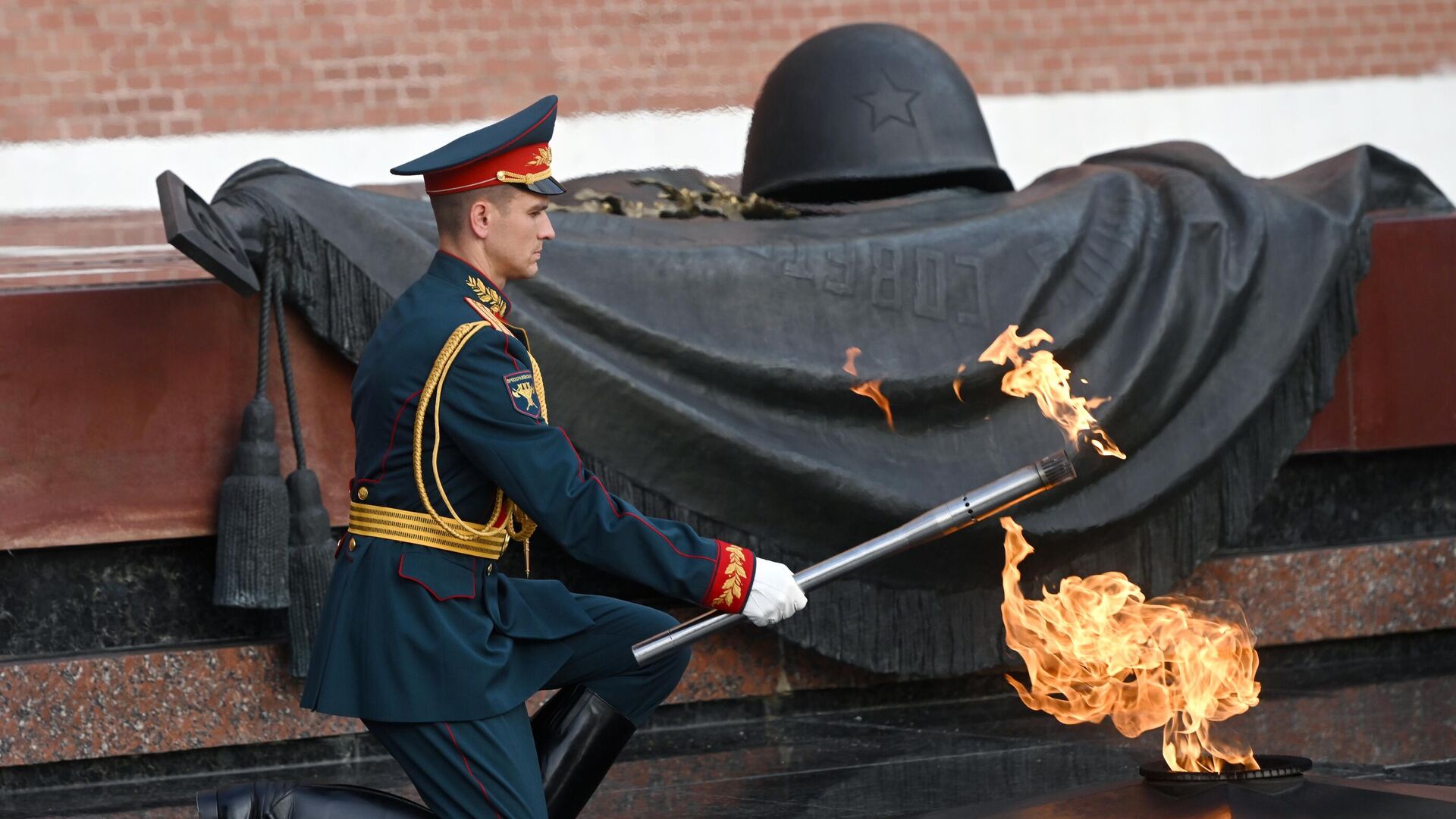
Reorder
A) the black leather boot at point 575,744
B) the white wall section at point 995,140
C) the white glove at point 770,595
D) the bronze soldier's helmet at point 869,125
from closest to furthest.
Result: the white glove at point 770,595 < the black leather boot at point 575,744 < the bronze soldier's helmet at point 869,125 < the white wall section at point 995,140

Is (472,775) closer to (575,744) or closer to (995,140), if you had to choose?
(575,744)

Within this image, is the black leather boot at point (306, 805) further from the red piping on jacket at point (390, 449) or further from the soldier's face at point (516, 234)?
the soldier's face at point (516, 234)

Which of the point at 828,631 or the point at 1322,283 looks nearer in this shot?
the point at 828,631

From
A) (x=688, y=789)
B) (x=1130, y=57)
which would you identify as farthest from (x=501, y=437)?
(x=1130, y=57)

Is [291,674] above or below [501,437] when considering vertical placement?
below

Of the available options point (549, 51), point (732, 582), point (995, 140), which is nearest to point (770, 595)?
point (732, 582)

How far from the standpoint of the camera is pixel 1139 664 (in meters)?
2.55

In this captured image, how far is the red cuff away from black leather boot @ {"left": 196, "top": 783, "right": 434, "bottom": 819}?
1.58ft

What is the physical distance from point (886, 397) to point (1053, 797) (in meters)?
1.83

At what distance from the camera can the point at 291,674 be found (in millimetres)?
3832

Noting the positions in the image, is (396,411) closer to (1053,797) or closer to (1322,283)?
(1053,797)

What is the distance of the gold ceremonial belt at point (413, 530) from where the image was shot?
2270 millimetres

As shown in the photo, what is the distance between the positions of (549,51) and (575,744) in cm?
537

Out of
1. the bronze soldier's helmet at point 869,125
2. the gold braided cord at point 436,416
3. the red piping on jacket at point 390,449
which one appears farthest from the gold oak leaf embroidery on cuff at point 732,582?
the bronze soldier's helmet at point 869,125
